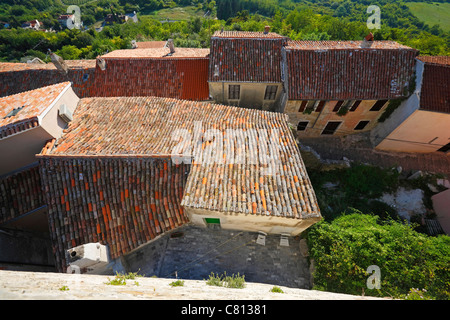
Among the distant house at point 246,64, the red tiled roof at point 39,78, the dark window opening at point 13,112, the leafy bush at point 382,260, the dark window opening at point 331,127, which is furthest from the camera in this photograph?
the dark window opening at point 331,127

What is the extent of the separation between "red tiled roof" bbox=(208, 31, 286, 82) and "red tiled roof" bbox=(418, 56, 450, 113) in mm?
10565

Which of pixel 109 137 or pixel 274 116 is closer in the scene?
pixel 109 137

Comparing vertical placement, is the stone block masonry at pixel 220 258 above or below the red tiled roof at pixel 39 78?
below

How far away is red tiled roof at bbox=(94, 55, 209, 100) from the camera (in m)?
17.6

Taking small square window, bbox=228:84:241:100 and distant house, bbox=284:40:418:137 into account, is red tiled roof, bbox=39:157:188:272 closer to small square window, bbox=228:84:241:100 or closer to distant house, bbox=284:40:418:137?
small square window, bbox=228:84:241:100

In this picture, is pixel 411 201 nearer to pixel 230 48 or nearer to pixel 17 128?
pixel 230 48

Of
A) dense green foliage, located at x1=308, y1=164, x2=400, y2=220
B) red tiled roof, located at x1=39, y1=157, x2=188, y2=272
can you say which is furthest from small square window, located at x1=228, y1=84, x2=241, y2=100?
red tiled roof, located at x1=39, y1=157, x2=188, y2=272

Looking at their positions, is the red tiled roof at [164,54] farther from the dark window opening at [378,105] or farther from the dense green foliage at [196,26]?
the dark window opening at [378,105]

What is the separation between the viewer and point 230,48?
17.5 metres

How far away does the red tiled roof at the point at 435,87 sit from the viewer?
1503 centimetres

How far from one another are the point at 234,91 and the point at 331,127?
32.1 ft

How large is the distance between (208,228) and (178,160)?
177 inches

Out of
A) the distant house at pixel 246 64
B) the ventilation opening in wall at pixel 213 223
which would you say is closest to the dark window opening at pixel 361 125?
the distant house at pixel 246 64
